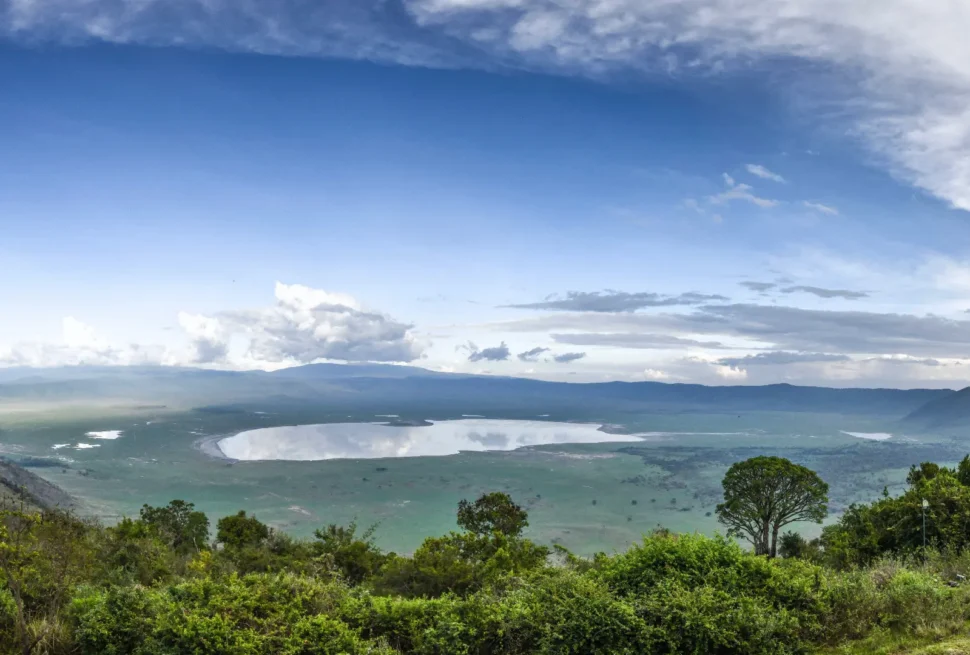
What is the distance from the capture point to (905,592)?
28.3 ft

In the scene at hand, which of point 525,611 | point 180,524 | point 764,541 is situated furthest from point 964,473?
point 180,524

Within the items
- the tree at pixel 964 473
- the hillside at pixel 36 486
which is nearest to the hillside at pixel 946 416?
the tree at pixel 964 473

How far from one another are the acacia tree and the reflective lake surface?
68.4 metres

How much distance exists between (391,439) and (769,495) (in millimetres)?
94323

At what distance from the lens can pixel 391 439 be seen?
116m

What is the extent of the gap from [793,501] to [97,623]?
27.4 meters

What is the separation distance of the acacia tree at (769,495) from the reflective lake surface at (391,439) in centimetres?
6838

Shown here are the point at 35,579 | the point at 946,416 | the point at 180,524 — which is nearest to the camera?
the point at 35,579

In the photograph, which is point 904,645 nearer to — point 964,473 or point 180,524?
point 964,473

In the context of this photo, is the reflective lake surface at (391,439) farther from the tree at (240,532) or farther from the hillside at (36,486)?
the tree at (240,532)

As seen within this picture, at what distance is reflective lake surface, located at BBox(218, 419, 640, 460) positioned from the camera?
316 feet

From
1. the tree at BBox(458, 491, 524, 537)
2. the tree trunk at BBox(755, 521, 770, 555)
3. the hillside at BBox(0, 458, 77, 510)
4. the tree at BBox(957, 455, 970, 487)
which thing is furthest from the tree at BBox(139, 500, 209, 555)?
the tree at BBox(957, 455, 970, 487)

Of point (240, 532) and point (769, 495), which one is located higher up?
point (769, 495)

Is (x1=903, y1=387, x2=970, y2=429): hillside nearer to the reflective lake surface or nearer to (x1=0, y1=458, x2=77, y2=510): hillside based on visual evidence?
the reflective lake surface
